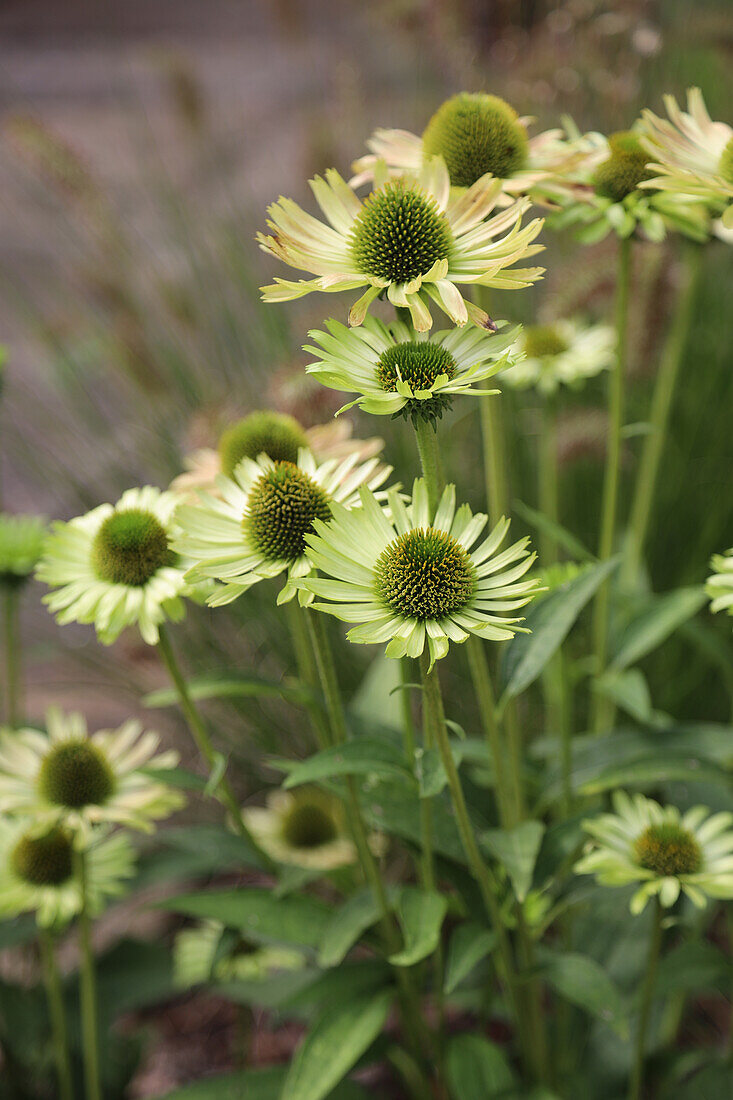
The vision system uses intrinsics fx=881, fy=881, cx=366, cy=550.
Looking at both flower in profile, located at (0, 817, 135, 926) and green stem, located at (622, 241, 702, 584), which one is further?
green stem, located at (622, 241, 702, 584)

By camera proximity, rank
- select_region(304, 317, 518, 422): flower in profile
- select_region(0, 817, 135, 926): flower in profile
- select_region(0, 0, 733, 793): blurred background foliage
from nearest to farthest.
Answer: select_region(304, 317, 518, 422): flower in profile → select_region(0, 817, 135, 926): flower in profile → select_region(0, 0, 733, 793): blurred background foliage

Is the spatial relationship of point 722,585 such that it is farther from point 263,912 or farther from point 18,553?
point 18,553

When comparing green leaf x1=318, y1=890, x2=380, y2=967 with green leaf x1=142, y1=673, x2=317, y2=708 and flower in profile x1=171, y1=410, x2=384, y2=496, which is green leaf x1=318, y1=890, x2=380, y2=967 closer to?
green leaf x1=142, y1=673, x2=317, y2=708

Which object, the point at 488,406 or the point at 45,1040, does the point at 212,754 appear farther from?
the point at 45,1040

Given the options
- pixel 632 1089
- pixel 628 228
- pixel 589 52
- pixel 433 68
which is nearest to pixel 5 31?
pixel 433 68

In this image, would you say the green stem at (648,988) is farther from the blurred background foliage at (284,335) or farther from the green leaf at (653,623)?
the blurred background foliage at (284,335)

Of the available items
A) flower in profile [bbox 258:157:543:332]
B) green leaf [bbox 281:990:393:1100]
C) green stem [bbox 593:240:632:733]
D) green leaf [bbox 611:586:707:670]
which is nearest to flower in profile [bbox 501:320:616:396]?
green stem [bbox 593:240:632:733]

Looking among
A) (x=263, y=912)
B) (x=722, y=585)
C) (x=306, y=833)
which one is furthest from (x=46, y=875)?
(x=722, y=585)
